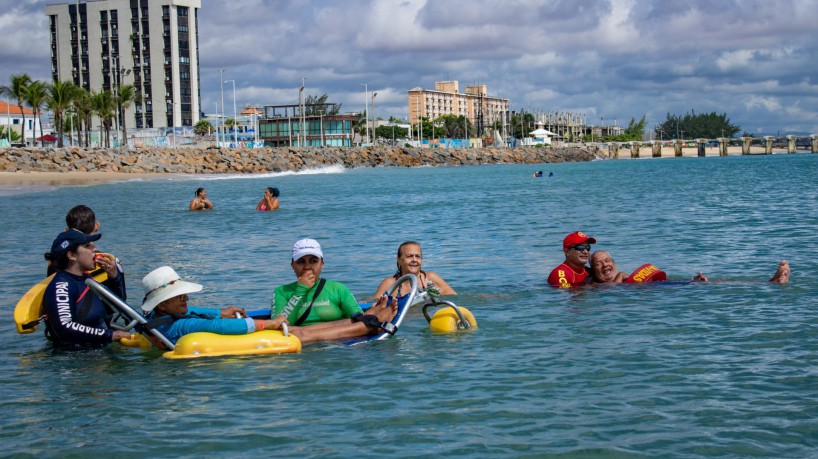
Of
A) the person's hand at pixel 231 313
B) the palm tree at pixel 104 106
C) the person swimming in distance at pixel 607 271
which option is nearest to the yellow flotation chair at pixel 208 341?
the person's hand at pixel 231 313

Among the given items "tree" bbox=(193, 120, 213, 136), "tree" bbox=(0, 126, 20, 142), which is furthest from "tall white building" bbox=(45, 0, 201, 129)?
"tree" bbox=(0, 126, 20, 142)

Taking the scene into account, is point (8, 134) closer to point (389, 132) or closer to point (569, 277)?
point (389, 132)

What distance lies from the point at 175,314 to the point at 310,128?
12083 cm

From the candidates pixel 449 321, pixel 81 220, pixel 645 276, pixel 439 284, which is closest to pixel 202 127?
pixel 645 276

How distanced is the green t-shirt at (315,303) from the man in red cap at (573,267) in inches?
140

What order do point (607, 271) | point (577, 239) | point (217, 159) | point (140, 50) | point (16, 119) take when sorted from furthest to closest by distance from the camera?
point (16, 119) → point (140, 50) → point (217, 159) → point (607, 271) → point (577, 239)

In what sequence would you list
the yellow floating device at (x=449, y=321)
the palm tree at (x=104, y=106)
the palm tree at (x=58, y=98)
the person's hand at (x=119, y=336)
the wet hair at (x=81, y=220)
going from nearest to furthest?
1. the person's hand at (x=119, y=336)
2. the wet hair at (x=81, y=220)
3. the yellow floating device at (x=449, y=321)
4. the palm tree at (x=58, y=98)
5. the palm tree at (x=104, y=106)

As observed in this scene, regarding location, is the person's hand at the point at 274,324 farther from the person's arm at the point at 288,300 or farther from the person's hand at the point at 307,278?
the person's hand at the point at 307,278

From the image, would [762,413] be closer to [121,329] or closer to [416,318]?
A: [416,318]

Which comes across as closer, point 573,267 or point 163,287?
point 163,287

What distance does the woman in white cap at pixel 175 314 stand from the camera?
7.87 m

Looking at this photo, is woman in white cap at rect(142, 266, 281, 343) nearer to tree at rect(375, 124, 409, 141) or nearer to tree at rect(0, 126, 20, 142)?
tree at rect(0, 126, 20, 142)

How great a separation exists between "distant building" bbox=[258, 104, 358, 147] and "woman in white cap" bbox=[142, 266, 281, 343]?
382ft

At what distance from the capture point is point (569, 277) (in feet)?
37.7
